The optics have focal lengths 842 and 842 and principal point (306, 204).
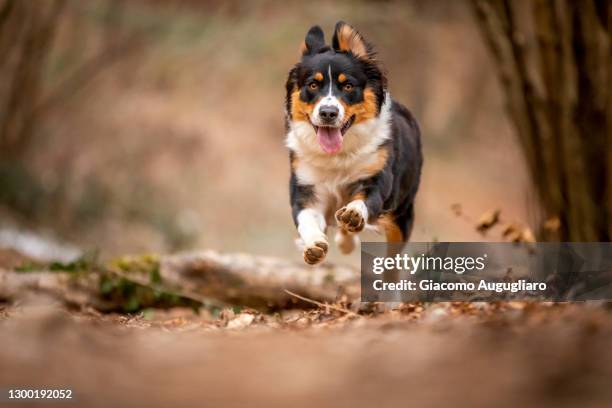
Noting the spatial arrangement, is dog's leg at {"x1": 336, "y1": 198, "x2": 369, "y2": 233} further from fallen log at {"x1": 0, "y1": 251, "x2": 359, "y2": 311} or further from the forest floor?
fallen log at {"x1": 0, "y1": 251, "x2": 359, "y2": 311}

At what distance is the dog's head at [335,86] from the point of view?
476 cm

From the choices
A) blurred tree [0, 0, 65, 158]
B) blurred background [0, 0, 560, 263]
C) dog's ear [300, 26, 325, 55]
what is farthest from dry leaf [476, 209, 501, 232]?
blurred tree [0, 0, 65, 158]

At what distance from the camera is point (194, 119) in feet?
53.9

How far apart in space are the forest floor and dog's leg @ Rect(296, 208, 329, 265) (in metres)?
1.06

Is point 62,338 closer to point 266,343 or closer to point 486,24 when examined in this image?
point 266,343

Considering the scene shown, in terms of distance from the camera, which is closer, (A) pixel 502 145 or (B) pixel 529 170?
(B) pixel 529 170

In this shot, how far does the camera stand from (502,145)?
17938mm

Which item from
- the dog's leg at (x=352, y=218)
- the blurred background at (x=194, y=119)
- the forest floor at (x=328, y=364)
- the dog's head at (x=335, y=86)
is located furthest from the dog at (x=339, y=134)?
the blurred background at (x=194, y=119)

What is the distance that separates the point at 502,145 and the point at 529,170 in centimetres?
1230

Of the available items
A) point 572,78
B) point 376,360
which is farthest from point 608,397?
point 572,78

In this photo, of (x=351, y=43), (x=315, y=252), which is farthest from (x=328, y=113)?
(x=315, y=252)

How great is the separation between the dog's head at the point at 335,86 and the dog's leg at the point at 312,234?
0.39 meters

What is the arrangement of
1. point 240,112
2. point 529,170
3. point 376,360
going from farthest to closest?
point 240,112 → point 529,170 → point 376,360

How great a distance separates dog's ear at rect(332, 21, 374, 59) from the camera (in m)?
4.92
